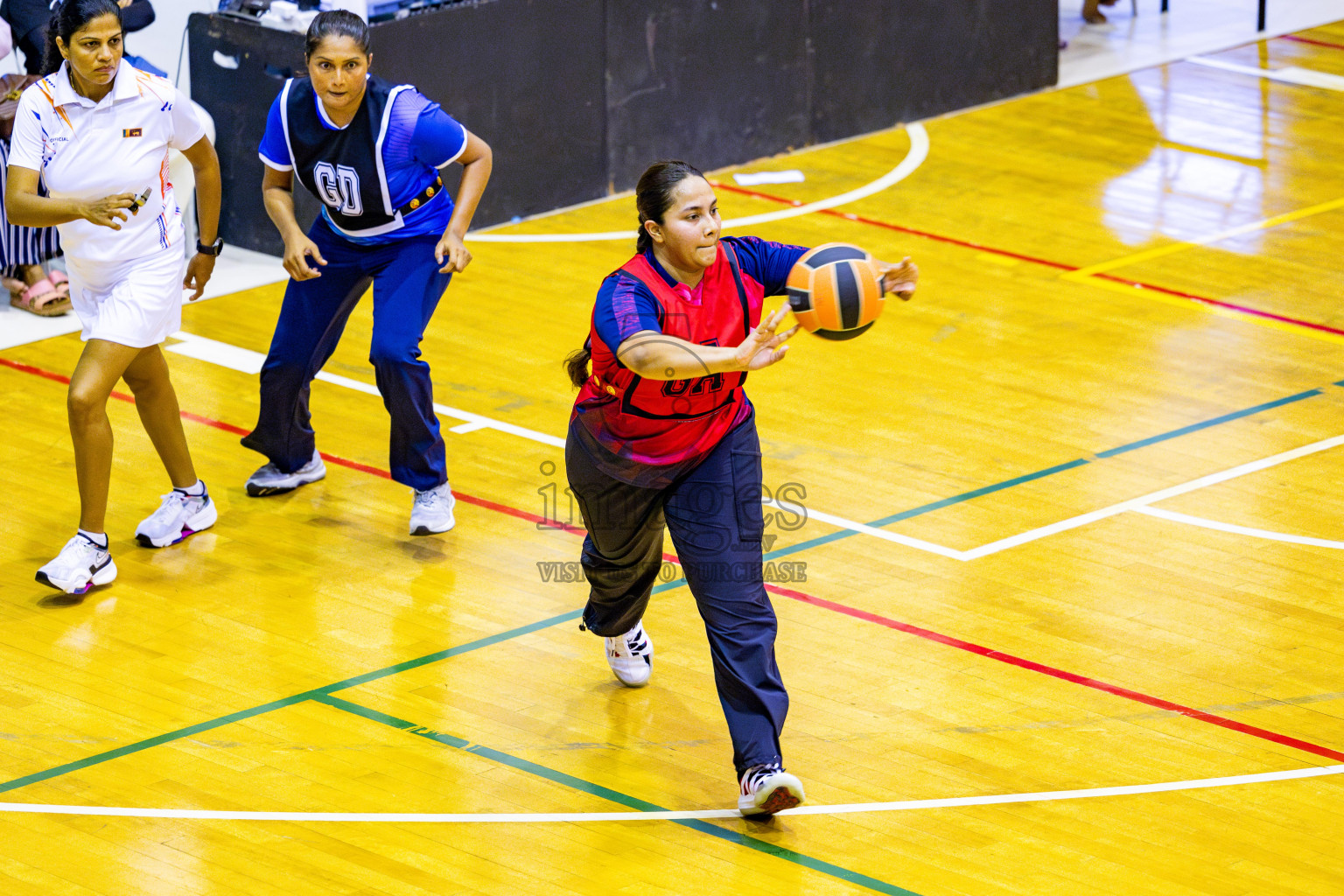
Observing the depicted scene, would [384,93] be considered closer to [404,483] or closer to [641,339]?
[404,483]

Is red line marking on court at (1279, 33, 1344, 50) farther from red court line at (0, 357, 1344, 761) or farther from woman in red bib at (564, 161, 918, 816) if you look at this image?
woman in red bib at (564, 161, 918, 816)

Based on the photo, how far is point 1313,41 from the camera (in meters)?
17.1

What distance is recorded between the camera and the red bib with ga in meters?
5.88

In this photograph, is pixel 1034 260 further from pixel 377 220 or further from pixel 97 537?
pixel 97 537

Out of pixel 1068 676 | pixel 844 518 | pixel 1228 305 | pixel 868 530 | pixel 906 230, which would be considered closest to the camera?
pixel 1068 676

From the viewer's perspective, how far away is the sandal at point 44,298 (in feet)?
35.8

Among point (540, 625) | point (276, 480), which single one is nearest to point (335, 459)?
point (276, 480)

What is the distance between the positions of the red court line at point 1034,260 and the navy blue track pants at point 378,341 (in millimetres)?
4728

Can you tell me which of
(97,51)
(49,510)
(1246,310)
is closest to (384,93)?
(97,51)

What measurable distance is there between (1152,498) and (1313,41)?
981cm

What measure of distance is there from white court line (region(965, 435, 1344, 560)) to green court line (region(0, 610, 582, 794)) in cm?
176

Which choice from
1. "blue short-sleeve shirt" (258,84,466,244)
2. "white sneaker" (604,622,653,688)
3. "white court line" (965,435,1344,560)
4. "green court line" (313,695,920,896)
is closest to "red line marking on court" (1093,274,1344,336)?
"white court line" (965,435,1344,560)

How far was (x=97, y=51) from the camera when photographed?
283 inches

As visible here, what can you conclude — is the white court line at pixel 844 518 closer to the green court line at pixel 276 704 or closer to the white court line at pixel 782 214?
the green court line at pixel 276 704
